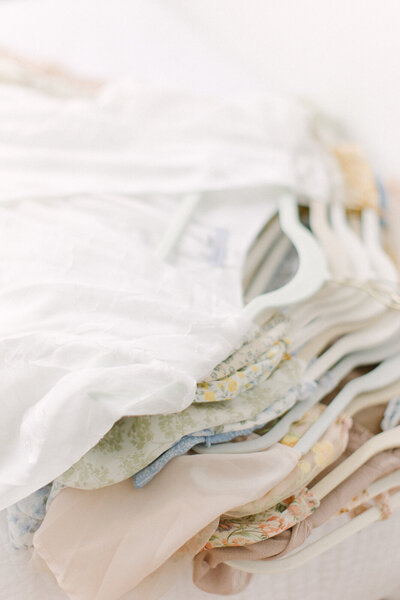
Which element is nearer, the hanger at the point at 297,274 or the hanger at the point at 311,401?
the hanger at the point at 311,401

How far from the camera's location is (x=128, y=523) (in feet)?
2.19

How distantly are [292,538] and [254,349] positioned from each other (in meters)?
0.24

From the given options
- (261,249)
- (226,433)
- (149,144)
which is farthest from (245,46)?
(226,433)

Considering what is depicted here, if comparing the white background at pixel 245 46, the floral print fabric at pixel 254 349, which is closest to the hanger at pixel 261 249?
the floral print fabric at pixel 254 349

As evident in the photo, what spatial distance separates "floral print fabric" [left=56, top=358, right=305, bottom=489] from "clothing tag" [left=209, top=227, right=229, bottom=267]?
309 millimetres

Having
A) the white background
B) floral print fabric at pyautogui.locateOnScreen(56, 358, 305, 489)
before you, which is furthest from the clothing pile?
the white background

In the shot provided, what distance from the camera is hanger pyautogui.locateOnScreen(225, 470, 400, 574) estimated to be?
0.74 m

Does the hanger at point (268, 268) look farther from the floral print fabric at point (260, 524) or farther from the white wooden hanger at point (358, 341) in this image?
the floral print fabric at point (260, 524)

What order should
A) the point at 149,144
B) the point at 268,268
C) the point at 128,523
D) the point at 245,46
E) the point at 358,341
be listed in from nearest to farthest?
the point at 128,523, the point at 358,341, the point at 268,268, the point at 149,144, the point at 245,46

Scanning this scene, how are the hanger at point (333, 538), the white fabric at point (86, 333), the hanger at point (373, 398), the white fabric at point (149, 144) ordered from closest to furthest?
the white fabric at point (86, 333)
the hanger at point (333, 538)
the hanger at point (373, 398)
the white fabric at point (149, 144)

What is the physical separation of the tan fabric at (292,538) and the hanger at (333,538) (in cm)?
1

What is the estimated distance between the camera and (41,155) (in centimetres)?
107

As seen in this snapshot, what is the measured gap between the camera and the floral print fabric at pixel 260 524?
0.70 m

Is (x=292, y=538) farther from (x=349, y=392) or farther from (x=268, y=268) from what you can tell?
(x=268, y=268)
